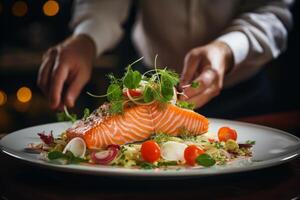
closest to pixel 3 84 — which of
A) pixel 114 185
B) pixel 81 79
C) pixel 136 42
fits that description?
pixel 136 42

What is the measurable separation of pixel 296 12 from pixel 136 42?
128 centimetres

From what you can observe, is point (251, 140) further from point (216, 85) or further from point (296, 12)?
point (296, 12)

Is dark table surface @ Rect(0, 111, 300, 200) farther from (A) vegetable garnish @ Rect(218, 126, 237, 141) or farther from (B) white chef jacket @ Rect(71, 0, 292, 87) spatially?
(B) white chef jacket @ Rect(71, 0, 292, 87)

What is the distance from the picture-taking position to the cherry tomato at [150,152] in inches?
53.8

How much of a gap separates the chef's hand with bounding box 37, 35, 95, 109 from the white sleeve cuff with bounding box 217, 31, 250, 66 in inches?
25.0

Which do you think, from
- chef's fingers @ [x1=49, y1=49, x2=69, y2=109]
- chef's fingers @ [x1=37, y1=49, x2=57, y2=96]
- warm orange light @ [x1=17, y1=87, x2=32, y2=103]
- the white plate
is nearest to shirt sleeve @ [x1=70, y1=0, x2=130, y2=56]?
chef's fingers @ [x1=37, y1=49, x2=57, y2=96]

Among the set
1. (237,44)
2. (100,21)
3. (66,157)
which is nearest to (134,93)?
(66,157)

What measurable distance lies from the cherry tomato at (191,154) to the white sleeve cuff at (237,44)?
119 cm

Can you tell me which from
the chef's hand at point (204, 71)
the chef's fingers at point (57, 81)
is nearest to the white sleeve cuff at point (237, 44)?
the chef's hand at point (204, 71)

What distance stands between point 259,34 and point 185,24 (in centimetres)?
44

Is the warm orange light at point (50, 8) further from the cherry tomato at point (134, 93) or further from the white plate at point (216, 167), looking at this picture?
the cherry tomato at point (134, 93)

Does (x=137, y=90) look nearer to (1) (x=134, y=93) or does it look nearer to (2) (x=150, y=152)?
(1) (x=134, y=93)

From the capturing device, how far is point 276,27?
2.71m

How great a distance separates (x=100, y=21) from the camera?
9.41ft
